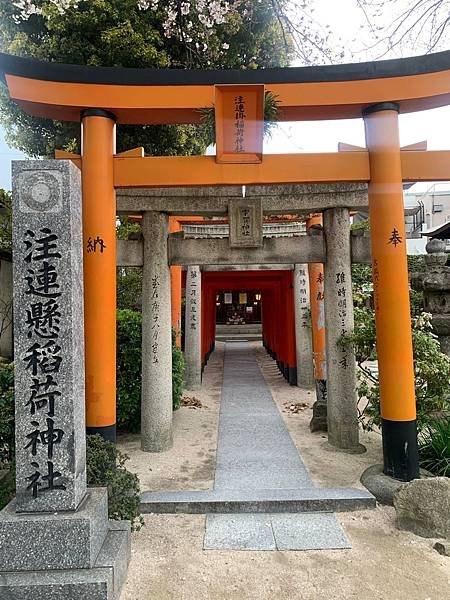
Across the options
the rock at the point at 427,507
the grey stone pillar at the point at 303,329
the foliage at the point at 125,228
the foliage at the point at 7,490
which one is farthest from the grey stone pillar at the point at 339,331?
the foliage at the point at 125,228

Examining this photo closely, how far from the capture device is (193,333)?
39.7ft

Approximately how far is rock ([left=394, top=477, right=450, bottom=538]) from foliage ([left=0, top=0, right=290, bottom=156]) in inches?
336

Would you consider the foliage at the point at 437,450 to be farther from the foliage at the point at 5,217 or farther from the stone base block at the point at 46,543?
the foliage at the point at 5,217

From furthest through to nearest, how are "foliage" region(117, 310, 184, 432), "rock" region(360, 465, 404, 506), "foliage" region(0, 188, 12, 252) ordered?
"foliage" region(0, 188, 12, 252)
"foliage" region(117, 310, 184, 432)
"rock" region(360, 465, 404, 506)

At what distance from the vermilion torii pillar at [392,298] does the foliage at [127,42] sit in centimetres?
475

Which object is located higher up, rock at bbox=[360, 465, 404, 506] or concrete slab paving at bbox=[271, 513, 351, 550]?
rock at bbox=[360, 465, 404, 506]

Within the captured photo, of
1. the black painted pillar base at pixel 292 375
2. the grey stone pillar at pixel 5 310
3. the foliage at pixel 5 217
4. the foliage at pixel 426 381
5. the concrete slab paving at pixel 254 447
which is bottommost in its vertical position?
the concrete slab paving at pixel 254 447

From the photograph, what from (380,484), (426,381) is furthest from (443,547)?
(426,381)

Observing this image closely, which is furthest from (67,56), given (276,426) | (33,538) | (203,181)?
(33,538)

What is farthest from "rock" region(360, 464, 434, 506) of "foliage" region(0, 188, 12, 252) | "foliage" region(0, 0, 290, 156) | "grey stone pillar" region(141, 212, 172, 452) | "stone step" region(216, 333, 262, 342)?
"stone step" region(216, 333, 262, 342)

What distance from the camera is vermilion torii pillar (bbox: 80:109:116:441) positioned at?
5363 mm

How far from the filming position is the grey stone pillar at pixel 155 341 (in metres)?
6.52

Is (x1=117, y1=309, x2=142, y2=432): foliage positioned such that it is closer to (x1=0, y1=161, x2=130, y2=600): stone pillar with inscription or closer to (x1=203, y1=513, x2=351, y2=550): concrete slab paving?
(x1=203, y1=513, x2=351, y2=550): concrete slab paving

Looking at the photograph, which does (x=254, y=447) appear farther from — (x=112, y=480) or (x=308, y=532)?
(x=112, y=480)
